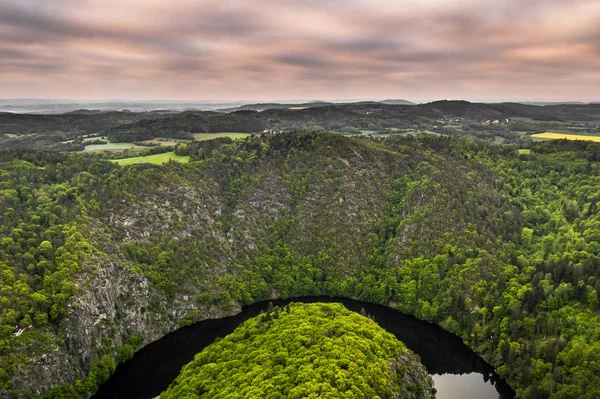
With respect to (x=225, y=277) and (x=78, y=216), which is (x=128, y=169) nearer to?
(x=78, y=216)

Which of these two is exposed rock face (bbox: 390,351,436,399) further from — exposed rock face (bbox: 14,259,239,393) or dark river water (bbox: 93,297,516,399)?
exposed rock face (bbox: 14,259,239,393)

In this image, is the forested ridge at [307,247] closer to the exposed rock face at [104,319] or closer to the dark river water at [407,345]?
the exposed rock face at [104,319]

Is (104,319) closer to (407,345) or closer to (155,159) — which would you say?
(407,345)

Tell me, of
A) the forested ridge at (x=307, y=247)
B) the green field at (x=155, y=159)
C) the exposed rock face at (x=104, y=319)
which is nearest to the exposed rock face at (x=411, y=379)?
the forested ridge at (x=307, y=247)

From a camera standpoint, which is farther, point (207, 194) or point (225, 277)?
point (207, 194)

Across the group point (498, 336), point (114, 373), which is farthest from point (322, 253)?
point (114, 373)

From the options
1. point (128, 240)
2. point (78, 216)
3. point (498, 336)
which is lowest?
point (498, 336)
